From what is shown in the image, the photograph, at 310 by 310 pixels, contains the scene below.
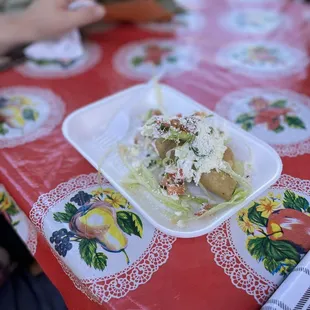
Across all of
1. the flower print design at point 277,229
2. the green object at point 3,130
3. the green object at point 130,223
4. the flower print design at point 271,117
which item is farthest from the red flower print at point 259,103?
the green object at point 3,130

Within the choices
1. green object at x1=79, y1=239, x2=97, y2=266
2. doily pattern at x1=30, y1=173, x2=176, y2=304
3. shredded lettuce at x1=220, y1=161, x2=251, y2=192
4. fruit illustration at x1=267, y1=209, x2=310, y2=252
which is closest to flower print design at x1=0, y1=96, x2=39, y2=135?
doily pattern at x1=30, y1=173, x2=176, y2=304

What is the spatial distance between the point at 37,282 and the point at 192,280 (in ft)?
1.56

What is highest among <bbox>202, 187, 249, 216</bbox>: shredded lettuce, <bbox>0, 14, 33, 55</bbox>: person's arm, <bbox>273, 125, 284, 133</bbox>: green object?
<bbox>0, 14, 33, 55</bbox>: person's arm

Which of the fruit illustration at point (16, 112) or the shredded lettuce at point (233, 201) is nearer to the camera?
the shredded lettuce at point (233, 201)

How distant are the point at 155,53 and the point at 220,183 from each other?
61 centimetres

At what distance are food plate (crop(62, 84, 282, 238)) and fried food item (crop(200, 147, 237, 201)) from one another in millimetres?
30

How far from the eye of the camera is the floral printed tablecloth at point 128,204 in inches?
22.6

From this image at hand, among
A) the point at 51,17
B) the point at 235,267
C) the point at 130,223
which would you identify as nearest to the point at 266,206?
the point at 235,267

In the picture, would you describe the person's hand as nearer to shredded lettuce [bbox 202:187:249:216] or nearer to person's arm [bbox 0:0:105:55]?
person's arm [bbox 0:0:105:55]

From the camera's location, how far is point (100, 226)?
641 mm

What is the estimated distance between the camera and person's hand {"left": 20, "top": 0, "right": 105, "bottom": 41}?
1.02 m

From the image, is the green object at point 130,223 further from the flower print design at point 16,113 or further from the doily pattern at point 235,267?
the flower print design at point 16,113

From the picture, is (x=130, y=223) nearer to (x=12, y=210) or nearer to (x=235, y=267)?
(x=235, y=267)

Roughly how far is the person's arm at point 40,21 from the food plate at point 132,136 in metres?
0.28
